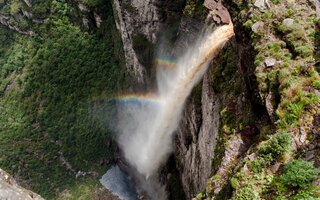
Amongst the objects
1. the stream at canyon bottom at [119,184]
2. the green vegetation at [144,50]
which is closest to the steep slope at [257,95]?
the green vegetation at [144,50]

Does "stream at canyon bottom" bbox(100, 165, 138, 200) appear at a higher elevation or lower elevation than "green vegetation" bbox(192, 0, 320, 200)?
lower

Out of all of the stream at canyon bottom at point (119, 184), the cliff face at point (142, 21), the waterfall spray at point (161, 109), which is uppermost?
the cliff face at point (142, 21)

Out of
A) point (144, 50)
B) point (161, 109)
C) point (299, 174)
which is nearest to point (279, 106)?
point (299, 174)

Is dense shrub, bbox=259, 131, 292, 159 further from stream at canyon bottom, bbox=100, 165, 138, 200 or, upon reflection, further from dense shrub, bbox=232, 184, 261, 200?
stream at canyon bottom, bbox=100, 165, 138, 200

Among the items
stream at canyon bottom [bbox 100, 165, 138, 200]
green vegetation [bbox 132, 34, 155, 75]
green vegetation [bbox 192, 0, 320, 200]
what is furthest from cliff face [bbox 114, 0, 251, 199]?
stream at canyon bottom [bbox 100, 165, 138, 200]

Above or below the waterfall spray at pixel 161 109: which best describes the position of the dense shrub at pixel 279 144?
above

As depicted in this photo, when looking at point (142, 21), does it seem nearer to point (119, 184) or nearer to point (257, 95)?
point (257, 95)

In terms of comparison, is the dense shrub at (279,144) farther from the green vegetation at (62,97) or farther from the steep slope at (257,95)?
the green vegetation at (62,97)

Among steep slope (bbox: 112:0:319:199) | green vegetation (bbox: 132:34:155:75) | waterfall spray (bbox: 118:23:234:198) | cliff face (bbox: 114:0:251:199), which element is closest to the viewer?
steep slope (bbox: 112:0:319:199)
